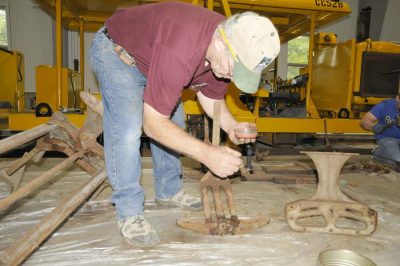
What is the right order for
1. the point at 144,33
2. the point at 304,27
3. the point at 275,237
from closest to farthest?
the point at 144,33, the point at 275,237, the point at 304,27

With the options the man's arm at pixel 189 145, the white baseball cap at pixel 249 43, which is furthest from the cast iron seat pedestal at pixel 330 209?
the white baseball cap at pixel 249 43

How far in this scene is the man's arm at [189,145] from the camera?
1330mm

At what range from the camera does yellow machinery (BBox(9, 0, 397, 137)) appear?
3734 mm

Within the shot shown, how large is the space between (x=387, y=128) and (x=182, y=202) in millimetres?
2671

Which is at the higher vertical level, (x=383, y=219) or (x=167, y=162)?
(x=167, y=162)

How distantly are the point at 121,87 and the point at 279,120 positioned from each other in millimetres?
2856

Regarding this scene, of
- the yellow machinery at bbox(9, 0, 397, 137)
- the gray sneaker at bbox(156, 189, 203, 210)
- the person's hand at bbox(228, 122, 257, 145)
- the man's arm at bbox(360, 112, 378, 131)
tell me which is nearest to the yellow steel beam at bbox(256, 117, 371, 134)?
the yellow machinery at bbox(9, 0, 397, 137)

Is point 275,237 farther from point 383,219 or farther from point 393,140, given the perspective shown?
point 393,140

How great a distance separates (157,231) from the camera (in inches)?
70.5

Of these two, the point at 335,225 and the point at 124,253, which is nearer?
the point at 124,253

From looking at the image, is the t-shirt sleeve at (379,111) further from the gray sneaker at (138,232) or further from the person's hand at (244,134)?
the gray sneaker at (138,232)

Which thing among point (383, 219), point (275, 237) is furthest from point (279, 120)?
point (275, 237)

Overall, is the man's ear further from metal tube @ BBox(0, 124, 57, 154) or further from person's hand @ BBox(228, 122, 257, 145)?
metal tube @ BBox(0, 124, 57, 154)

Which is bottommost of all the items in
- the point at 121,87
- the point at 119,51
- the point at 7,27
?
the point at 121,87
